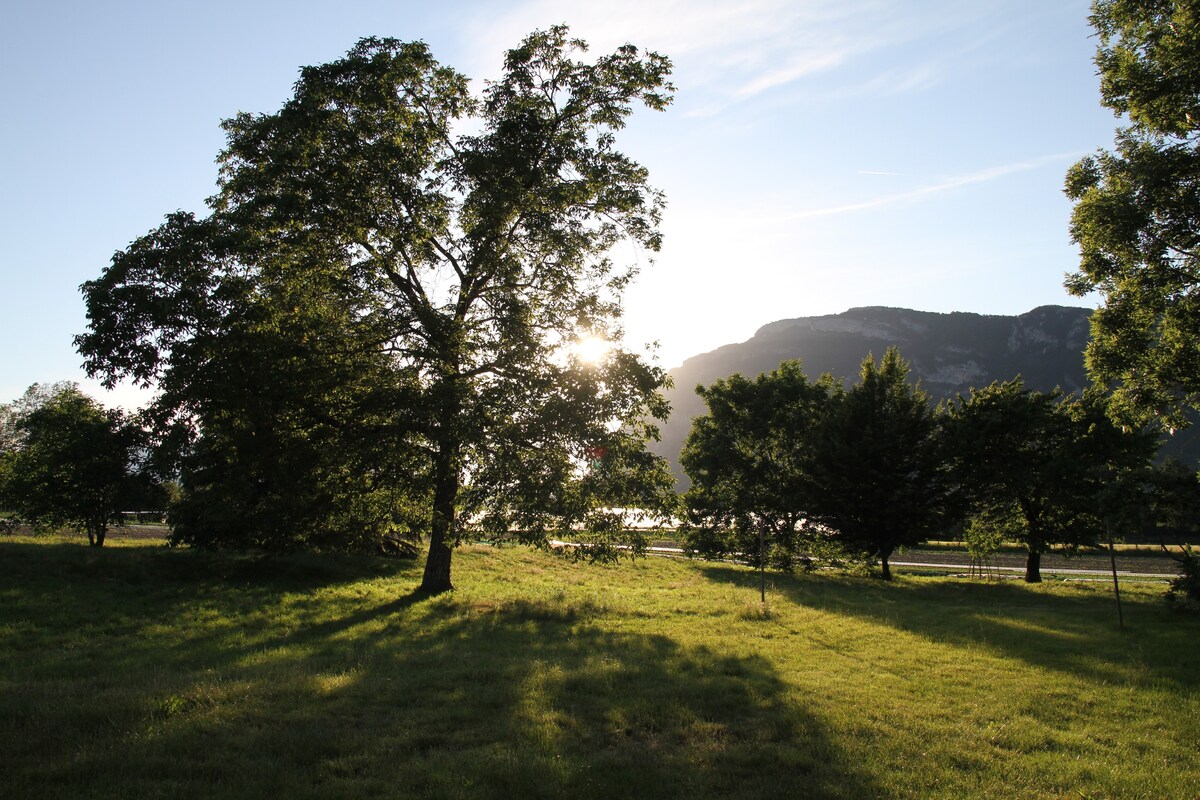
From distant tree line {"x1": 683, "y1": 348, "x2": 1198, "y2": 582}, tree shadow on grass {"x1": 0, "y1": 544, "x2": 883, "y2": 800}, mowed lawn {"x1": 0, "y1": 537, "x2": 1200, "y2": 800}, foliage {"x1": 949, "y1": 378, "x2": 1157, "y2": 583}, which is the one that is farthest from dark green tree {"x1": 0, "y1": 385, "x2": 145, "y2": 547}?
foliage {"x1": 949, "y1": 378, "x2": 1157, "y2": 583}

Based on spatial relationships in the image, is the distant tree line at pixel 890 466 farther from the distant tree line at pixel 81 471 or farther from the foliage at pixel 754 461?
the distant tree line at pixel 81 471

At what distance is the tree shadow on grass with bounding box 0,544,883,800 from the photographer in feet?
19.7

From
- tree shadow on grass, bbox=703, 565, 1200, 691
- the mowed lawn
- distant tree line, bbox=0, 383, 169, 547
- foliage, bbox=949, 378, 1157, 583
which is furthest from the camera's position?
foliage, bbox=949, 378, 1157, 583

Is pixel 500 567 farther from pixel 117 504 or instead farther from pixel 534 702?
pixel 534 702

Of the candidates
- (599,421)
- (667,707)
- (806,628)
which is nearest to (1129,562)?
(806,628)

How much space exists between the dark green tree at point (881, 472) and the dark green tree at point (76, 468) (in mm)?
31392

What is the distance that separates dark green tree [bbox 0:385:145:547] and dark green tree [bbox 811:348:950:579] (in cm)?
3139

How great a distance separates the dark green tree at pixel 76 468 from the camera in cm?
2147

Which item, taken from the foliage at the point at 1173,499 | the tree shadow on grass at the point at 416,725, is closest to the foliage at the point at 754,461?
the foliage at the point at 1173,499

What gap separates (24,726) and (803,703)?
950 cm

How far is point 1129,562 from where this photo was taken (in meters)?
48.2

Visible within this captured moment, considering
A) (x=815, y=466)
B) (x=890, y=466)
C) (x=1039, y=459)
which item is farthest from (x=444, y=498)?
(x=1039, y=459)

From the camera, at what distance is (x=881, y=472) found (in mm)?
33562

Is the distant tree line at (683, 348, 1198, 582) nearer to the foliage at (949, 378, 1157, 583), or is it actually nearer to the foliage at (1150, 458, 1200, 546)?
the foliage at (949, 378, 1157, 583)
